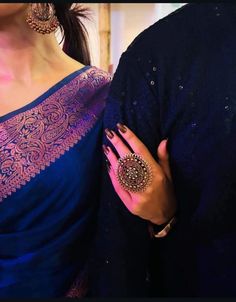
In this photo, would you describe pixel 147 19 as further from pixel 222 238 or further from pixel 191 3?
pixel 222 238

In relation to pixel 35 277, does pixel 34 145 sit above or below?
Result: above

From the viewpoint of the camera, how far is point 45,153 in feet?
2.15

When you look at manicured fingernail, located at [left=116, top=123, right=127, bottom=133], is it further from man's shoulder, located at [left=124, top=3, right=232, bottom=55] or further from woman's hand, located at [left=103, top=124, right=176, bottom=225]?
man's shoulder, located at [left=124, top=3, right=232, bottom=55]

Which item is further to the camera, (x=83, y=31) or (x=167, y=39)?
(x=83, y=31)

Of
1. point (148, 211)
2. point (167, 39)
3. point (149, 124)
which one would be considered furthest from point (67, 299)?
point (167, 39)

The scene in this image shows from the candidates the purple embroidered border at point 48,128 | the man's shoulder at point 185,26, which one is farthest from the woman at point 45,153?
the man's shoulder at point 185,26

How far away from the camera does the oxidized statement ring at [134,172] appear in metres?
0.63

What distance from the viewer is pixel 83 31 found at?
723 mm

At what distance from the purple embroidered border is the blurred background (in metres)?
0.03

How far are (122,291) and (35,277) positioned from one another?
5.4 inches

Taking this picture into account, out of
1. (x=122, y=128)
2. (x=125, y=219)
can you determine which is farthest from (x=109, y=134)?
(x=125, y=219)

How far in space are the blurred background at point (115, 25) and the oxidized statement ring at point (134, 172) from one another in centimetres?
A: 17

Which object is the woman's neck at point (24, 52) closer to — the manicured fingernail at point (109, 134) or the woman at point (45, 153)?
the woman at point (45, 153)

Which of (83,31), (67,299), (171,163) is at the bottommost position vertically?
(67,299)
